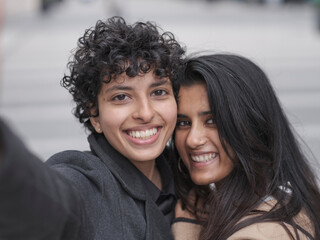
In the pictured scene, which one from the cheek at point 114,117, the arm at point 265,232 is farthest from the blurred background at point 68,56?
the arm at point 265,232

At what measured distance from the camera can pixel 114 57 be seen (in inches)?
83.4

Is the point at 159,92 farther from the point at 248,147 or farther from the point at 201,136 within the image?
the point at 248,147

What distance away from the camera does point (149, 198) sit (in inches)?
86.0

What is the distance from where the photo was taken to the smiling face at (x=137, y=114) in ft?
7.01

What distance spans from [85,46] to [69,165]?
570mm

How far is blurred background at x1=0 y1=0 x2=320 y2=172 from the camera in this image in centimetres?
766

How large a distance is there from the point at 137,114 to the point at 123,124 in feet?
0.22

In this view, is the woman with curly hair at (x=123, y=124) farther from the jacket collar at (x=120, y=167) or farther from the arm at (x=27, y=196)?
the arm at (x=27, y=196)

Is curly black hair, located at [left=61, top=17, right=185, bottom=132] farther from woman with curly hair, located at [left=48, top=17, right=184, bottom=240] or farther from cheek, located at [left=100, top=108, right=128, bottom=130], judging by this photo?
cheek, located at [left=100, top=108, right=128, bottom=130]

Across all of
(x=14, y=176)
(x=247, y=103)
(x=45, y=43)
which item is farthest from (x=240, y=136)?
(x=45, y=43)

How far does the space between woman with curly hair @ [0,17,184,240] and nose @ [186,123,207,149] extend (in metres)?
0.15

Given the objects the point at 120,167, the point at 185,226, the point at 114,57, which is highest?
the point at 114,57

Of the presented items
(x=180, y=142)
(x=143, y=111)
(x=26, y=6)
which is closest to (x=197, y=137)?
(x=180, y=142)

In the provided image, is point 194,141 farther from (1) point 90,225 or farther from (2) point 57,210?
(2) point 57,210
